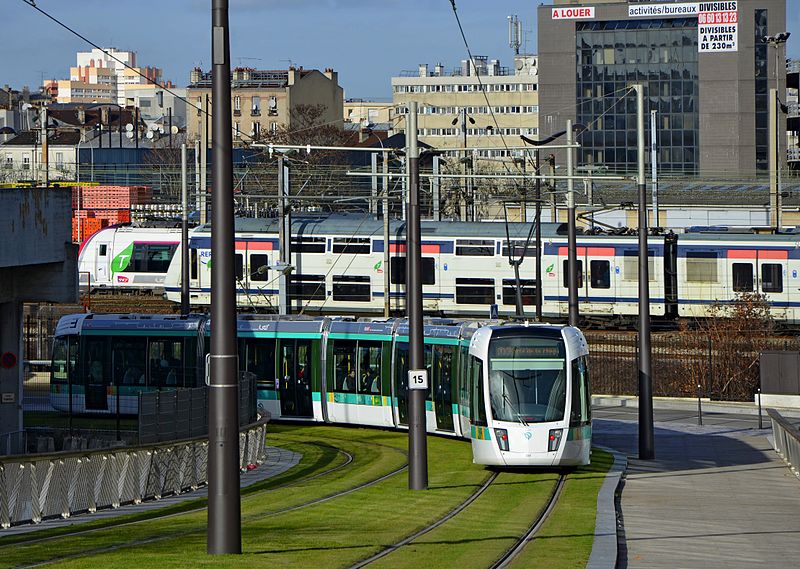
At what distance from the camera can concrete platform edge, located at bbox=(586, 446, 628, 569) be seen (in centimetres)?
1523

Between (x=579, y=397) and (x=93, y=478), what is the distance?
27.9ft

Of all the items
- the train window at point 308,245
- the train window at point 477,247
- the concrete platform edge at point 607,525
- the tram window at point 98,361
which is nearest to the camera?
the concrete platform edge at point 607,525

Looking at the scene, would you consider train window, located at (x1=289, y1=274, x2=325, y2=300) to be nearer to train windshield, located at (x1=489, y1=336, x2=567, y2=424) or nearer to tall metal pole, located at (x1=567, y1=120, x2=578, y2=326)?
tall metal pole, located at (x1=567, y1=120, x2=578, y2=326)

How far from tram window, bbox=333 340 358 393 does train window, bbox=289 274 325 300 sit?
18.9 m

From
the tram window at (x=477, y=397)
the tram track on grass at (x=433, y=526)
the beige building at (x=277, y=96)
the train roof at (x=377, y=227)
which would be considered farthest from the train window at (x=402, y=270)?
the beige building at (x=277, y=96)

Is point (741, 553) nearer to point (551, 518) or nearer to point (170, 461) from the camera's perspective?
point (551, 518)

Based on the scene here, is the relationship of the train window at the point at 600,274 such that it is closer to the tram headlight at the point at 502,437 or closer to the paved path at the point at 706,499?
the paved path at the point at 706,499

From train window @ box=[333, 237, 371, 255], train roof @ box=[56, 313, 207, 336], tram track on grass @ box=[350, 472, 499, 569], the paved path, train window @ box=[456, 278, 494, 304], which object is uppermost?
train window @ box=[333, 237, 371, 255]

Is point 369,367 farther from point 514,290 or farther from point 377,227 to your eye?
point 377,227

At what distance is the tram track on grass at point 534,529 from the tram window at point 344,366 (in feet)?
33.2

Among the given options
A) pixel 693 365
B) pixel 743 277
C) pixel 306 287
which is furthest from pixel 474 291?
pixel 693 365

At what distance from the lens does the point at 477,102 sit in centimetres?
18000

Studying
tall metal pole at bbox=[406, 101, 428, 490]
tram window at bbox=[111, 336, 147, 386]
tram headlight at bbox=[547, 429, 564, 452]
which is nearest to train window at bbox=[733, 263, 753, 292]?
tram window at bbox=[111, 336, 147, 386]

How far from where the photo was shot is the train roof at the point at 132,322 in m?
35.8
